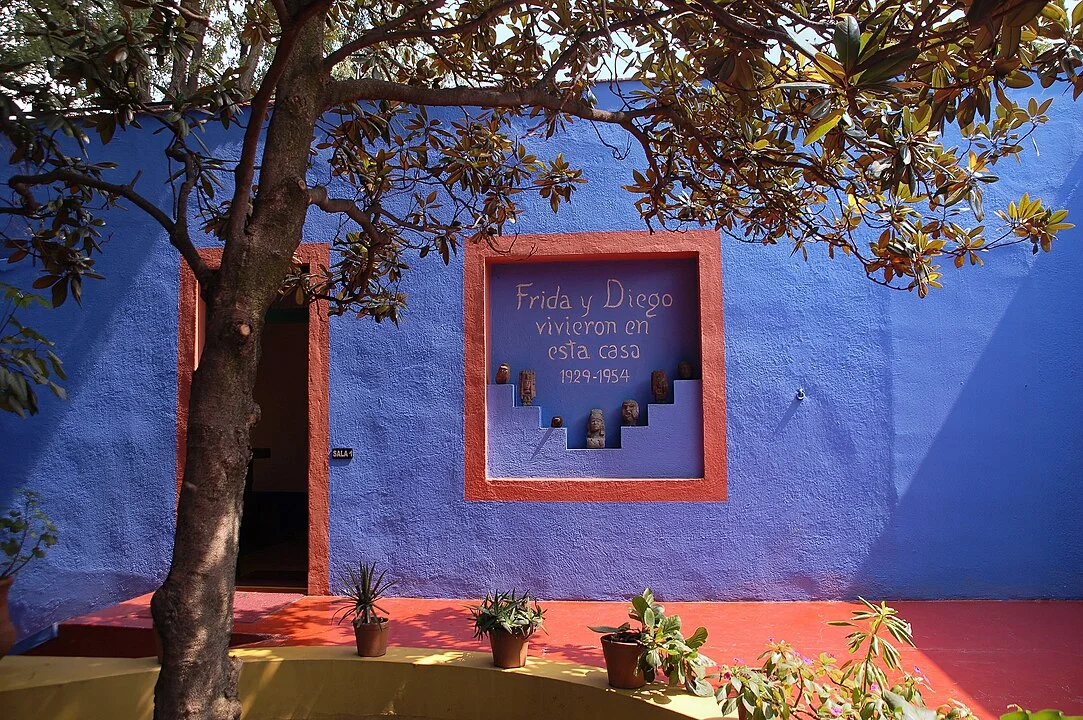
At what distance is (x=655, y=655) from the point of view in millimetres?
3031

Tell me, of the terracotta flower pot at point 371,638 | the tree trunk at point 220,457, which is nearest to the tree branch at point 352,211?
the tree trunk at point 220,457

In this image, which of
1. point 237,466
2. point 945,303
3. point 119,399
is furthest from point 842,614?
point 119,399

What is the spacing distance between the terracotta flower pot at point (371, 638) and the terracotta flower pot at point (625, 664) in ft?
3.70

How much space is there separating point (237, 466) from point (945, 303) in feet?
17.2

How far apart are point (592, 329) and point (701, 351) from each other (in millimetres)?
886

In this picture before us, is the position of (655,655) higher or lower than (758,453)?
lower

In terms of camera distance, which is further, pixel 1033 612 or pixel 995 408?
pixel 995 408

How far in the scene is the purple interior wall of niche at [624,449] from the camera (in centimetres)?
602

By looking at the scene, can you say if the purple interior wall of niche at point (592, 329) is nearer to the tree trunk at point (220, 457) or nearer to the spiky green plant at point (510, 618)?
the spiky green plant at point (510, 618)

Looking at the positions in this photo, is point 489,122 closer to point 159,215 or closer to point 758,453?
point 159,215

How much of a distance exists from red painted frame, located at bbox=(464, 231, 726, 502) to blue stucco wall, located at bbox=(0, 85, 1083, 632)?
0.09 m

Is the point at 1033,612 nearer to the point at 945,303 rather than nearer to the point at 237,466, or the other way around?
the point at 945,303

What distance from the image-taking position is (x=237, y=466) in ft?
8.38

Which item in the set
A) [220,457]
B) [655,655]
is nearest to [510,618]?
[655,655]
